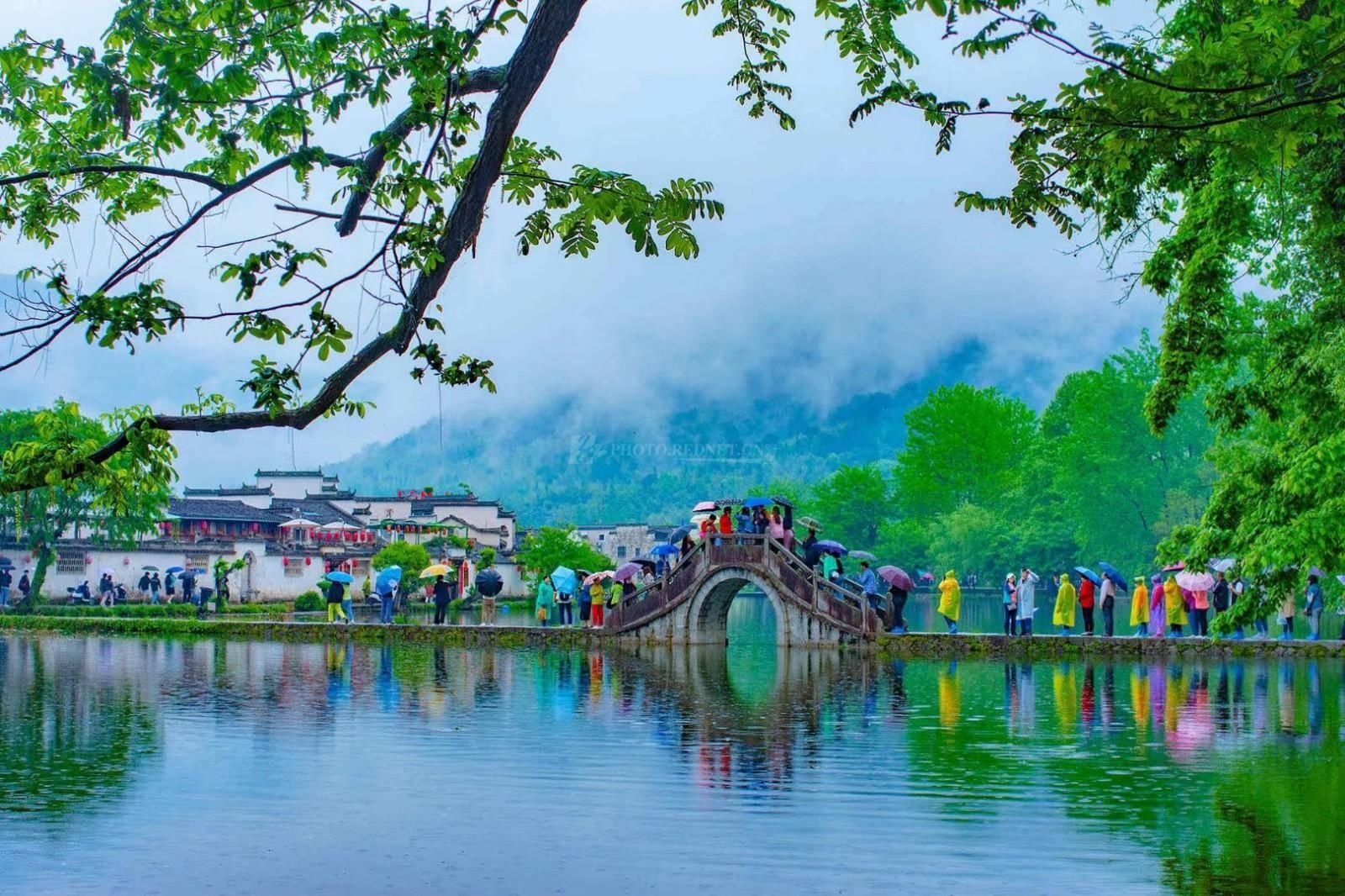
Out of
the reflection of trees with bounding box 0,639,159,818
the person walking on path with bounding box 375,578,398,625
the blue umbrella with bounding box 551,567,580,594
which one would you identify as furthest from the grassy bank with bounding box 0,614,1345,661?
the reflection of trees with bounding box 0,639,159,818

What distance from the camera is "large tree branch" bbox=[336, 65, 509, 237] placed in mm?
6117

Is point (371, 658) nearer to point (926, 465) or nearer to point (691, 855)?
point (691, 855)

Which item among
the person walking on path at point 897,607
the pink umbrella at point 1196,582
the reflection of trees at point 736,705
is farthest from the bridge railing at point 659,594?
the pink umbrella at point 1196,582

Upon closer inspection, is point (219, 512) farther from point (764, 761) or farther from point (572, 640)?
point (764, 761)

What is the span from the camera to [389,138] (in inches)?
246

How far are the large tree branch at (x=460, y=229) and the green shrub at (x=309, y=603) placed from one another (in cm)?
5560

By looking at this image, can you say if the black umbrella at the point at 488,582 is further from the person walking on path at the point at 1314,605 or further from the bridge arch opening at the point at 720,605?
the person walking on path at the point at 1314,605

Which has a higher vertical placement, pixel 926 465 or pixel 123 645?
pixel 926 465

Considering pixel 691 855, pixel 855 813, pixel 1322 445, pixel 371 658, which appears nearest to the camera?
pixel 691 855

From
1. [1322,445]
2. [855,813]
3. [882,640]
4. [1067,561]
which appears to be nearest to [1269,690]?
[1322,445]

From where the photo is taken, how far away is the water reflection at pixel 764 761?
11.7m

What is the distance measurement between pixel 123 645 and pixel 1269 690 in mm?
28380

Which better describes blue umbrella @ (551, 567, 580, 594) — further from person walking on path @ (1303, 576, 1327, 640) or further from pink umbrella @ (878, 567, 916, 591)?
person walking on path @ (1303, 576, 1327, 640)

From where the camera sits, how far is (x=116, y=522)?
55.2 m
